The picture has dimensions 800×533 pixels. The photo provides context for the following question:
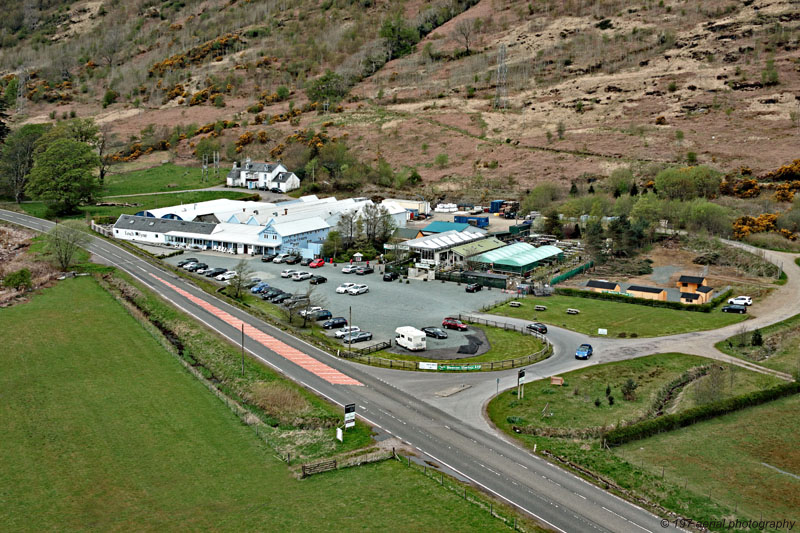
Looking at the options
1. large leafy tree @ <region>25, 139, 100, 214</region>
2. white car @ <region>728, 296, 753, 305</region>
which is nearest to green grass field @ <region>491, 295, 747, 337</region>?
white car @ <region>728, 296, 753, 305</region>

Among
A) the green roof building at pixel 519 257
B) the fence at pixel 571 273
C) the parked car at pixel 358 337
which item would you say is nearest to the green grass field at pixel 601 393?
the parked car at pixel 358 337

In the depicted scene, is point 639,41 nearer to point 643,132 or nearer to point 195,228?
point 643,132

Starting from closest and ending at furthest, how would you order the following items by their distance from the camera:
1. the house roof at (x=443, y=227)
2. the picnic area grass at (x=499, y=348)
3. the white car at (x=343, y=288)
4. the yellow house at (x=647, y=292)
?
the picnic area grass at (x=499, y=348), the white car at (x=343, y=288), the yellow house at (x=647, y=292), the house roof at (x=443, y=227)

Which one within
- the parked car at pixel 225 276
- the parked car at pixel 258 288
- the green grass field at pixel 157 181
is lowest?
the parked car at pixel 258 288

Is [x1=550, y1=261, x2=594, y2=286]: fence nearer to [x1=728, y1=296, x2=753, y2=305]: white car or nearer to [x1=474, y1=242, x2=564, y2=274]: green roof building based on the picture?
[x1=474, y1=242, x2=564, y2=274]: green roof building

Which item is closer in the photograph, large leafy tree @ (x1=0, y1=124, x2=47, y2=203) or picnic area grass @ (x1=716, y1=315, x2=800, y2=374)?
picnic area grass @ (x1=716, y1=315, x2=800, y2=374)

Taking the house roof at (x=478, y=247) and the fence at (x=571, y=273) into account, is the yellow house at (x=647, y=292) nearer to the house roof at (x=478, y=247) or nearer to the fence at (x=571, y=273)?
the fence at (x=571, y=273)

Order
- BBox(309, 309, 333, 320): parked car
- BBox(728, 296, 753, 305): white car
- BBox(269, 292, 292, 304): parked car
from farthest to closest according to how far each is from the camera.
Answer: BBox(728, 296, 753, 305): white car → BBox(269, 292, 292, 304): parked car → BBox(309, 309, 333, 320): parked car
